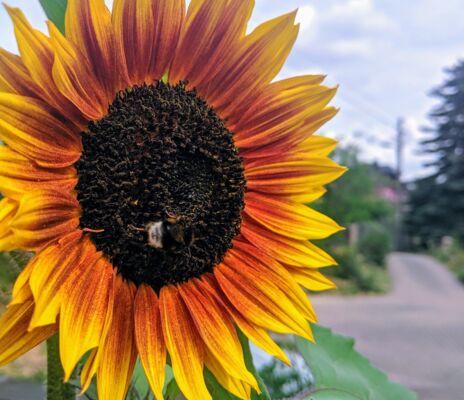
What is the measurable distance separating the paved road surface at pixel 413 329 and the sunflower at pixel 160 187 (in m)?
2.02

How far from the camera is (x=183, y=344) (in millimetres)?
411

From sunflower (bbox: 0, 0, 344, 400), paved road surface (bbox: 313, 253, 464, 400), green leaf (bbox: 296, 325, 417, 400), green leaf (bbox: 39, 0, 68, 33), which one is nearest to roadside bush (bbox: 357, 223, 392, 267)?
paved road surface (bbox: 313, 253, 464, 400)

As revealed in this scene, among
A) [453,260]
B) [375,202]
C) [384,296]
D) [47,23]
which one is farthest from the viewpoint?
[453,260]

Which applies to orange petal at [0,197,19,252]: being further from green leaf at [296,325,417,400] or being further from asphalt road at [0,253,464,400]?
asphalt road at [0,253,464,400]

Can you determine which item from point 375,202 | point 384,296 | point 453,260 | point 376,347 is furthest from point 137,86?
point 453,260

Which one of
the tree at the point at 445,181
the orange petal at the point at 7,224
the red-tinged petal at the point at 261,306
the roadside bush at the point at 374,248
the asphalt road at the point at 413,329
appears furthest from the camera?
the tree at the point at 445,181

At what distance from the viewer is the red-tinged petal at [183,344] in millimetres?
391

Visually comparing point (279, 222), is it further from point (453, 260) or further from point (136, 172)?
point (453, 260)

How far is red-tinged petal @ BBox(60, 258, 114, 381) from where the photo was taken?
1.17 feet

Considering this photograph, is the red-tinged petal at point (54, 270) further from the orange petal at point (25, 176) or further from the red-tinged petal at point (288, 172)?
the red-tinged petal at point (288, 172)

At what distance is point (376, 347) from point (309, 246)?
4419 millimetres

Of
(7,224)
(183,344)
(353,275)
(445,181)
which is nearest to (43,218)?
(7,224)

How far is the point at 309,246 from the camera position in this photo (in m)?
0.49

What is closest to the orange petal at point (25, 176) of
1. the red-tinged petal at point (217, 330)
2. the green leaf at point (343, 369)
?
the red-tinged petal at point (217, 330)
